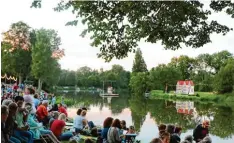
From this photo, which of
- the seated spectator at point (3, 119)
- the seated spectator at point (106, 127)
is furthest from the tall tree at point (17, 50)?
the seated spectator at point (3, 119)

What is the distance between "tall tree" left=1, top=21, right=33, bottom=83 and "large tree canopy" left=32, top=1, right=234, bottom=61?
1308 inches

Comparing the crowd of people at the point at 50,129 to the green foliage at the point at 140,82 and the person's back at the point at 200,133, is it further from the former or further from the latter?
the green foliage at the point at 140,82

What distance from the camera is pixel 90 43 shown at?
500 cm

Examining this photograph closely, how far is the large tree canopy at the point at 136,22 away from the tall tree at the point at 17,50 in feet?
109

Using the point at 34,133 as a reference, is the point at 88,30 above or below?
above

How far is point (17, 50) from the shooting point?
42156 mm

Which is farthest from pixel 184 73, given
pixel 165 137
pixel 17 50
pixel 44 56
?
pixel 165 137

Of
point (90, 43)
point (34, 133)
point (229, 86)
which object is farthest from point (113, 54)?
point (229, 86)

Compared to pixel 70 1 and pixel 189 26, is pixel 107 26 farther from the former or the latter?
pixel 189 26

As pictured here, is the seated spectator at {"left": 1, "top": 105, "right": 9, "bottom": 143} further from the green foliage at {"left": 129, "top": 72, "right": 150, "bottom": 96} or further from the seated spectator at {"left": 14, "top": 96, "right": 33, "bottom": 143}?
the green foliage at {"left": 129, "top": 72, "right": 150, "bottom": 96}

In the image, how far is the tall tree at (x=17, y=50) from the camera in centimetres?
3841

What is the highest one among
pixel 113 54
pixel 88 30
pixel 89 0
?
pixel 89 0

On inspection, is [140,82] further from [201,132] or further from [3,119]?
[3,119]

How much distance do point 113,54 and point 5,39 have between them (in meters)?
34.8
